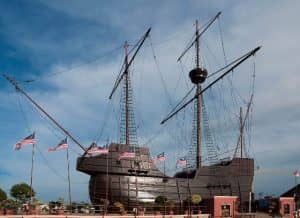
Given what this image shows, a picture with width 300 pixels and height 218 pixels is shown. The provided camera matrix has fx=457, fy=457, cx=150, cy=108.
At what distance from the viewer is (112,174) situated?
49.2 meters

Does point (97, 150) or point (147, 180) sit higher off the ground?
point (97, 150)

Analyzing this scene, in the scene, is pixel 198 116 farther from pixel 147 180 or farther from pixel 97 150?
pixel 97 150

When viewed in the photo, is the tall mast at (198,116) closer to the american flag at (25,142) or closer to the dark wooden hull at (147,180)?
the dark wooden hull at (147,180)

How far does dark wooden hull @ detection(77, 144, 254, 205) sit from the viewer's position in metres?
48.9

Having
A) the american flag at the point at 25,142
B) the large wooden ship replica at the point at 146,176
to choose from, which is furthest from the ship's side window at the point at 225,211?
the american flag at the point at 25,142

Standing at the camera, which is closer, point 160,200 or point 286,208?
point 160,200

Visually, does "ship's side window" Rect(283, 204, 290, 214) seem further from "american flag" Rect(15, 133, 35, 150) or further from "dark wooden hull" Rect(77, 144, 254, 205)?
"american flag" Rect(15, 133, 35, 150)

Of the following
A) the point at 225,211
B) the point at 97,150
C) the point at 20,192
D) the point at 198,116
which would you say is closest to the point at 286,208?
the point at 225,211

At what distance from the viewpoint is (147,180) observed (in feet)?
167

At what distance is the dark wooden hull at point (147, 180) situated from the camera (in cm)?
4894

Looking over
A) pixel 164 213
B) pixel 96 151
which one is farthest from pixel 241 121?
pixel 96 151

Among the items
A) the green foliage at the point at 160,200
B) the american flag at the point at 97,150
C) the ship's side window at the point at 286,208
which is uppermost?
the american flag at the point at 97,150

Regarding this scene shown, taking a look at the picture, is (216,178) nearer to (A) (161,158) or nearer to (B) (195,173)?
(B) (195,173)

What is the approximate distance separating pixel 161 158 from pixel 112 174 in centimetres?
636
